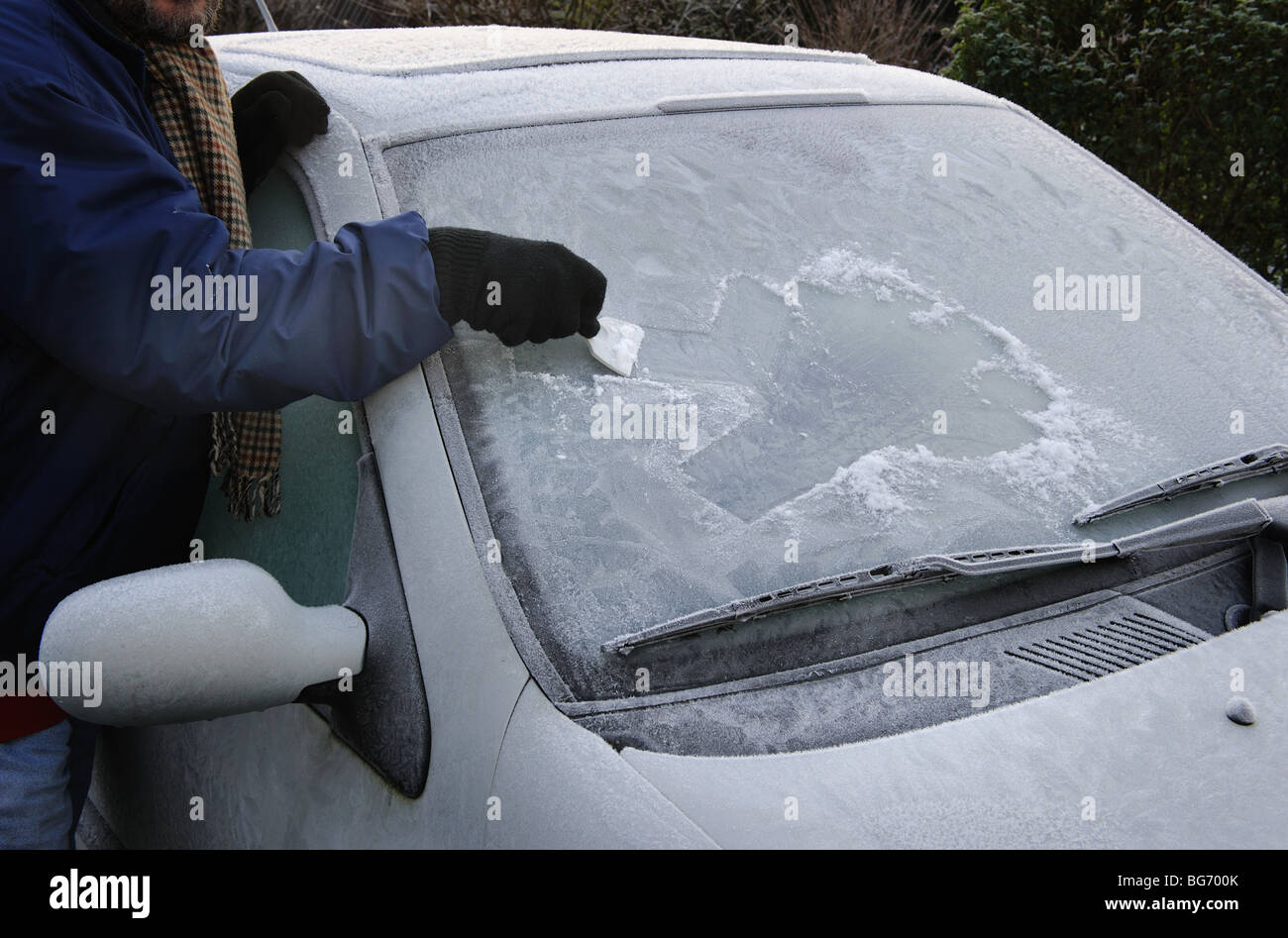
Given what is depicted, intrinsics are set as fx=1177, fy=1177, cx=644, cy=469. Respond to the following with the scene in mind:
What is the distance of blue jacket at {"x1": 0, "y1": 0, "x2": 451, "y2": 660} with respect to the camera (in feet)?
4.84

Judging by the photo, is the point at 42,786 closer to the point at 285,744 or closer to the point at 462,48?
the point at 285,744

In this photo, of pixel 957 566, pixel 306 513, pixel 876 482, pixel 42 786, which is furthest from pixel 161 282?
pixel 957 566

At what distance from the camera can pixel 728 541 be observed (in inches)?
59.2

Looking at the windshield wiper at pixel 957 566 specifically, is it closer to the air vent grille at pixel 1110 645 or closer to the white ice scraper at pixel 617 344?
the air vent grille at pixel 1110 645

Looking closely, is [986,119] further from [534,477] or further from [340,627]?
[340,627]

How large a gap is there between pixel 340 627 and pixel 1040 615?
2.95 ft

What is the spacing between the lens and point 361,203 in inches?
70.1

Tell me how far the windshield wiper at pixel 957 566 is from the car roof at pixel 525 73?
96 cm

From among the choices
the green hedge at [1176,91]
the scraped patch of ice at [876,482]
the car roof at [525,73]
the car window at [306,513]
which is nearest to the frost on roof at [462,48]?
the car roof at [525,73]

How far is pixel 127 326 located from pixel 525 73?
93 centimetres

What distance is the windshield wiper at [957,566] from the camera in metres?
1.41

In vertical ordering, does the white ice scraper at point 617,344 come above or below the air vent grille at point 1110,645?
above

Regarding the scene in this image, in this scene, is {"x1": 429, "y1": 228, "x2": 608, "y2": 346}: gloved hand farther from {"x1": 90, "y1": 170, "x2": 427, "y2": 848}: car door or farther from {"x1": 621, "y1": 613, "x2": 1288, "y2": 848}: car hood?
{"x1": 621, "y1": 613, "x2": 1288, "y2": 848}: car hood
